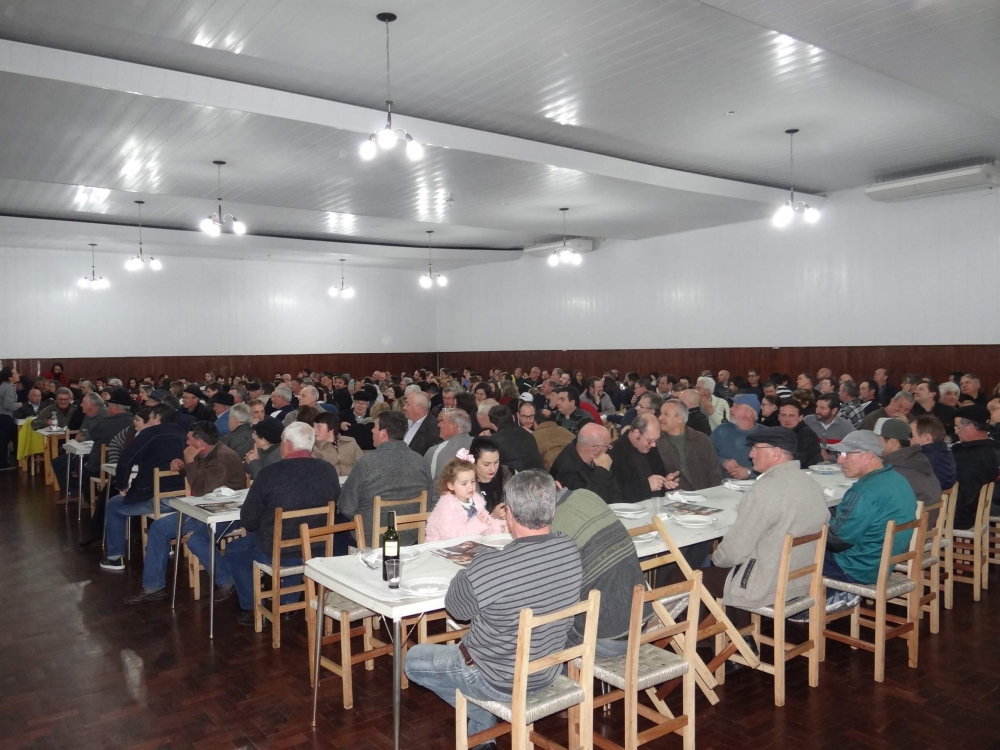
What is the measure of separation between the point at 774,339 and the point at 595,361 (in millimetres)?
4414

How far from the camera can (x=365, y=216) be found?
515 inches

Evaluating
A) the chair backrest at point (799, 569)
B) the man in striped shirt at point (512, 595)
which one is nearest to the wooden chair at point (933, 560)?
the chair backrest at point (799, 569)

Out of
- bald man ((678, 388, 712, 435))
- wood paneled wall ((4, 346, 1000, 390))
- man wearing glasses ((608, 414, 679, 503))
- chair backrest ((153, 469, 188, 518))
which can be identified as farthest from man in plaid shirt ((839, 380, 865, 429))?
chair backrest ((153, 469, 188, 518))

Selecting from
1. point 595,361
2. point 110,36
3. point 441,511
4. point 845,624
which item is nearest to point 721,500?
point 845,624

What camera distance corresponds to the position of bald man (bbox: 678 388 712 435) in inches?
271

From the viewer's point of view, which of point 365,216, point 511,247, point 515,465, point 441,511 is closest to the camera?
point 441,511

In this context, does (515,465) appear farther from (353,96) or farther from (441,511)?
(353,96)

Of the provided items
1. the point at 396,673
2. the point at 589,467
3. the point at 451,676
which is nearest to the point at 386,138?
the point at 589,467

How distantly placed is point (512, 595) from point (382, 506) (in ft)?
6.58

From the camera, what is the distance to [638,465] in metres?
5.04

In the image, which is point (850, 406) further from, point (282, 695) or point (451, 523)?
point (282, 695)

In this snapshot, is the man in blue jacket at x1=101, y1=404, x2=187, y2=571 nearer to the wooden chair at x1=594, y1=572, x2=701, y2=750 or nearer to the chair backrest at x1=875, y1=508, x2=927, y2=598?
the wooden chair at x1=594, y1=572, x2=701, y2=750

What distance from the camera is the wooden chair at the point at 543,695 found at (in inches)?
103

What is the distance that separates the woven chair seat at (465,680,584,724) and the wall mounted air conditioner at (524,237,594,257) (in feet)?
44.9
